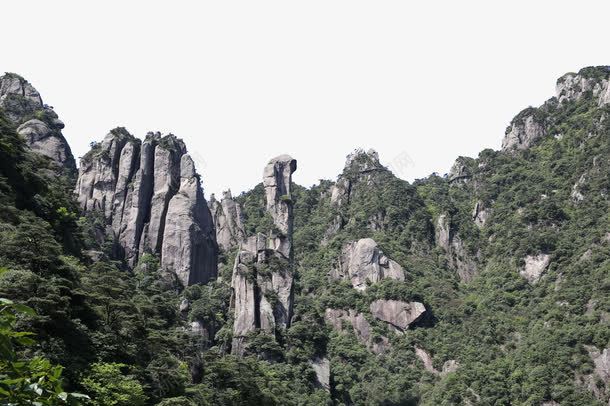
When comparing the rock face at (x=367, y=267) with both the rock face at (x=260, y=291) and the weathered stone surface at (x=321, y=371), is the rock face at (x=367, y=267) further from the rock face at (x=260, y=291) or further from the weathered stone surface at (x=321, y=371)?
the weathered stone surface at (x=321, y=371)

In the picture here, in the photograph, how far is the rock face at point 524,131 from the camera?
126188mm

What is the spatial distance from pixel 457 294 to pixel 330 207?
100ft

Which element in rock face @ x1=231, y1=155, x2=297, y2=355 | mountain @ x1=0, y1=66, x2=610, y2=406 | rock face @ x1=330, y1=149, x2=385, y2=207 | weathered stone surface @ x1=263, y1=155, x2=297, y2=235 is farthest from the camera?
rock face @ x1=330, y1=149, x2=385, y2=207

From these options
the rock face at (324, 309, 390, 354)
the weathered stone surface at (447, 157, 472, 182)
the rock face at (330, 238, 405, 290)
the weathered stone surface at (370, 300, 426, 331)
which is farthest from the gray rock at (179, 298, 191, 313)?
the weathered stone surface at (447, 157, 472, 182)

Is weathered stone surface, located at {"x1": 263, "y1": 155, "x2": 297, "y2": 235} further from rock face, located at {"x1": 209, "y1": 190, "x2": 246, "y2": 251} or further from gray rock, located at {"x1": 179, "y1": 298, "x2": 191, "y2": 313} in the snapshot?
Result: gray rock, located at {"x1": 179, "y1": 298, "x2": 191, "y2": 313}

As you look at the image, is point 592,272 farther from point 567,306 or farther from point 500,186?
point 500,186

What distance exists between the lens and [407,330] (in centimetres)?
8962

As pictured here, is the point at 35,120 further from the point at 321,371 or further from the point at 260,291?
the point at 321,371

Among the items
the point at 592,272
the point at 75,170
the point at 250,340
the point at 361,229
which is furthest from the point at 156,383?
the point at 361,229

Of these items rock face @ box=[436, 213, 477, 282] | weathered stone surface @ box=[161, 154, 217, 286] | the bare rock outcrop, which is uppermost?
rock face @ box=[436, 213, 477, 282]

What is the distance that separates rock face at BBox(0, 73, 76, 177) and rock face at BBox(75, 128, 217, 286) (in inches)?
127

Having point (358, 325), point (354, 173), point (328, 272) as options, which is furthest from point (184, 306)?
point (354, 173)

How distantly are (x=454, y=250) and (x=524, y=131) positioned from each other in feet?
105

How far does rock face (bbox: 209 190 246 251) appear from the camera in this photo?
316ft
